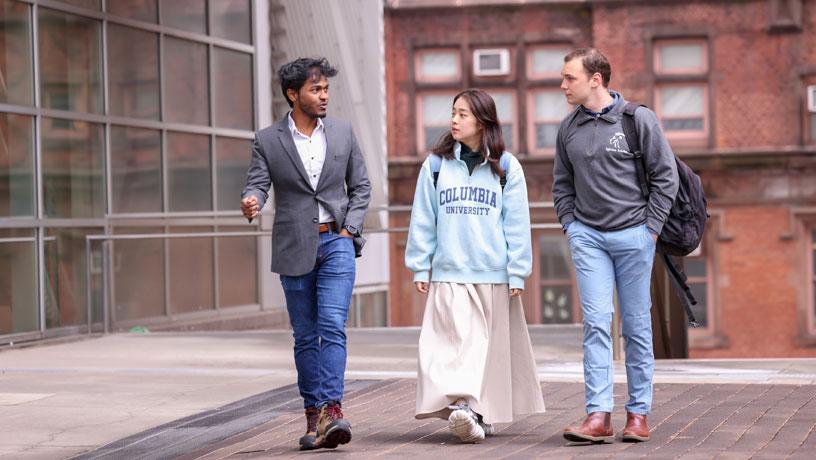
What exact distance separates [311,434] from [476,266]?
40.2 inches

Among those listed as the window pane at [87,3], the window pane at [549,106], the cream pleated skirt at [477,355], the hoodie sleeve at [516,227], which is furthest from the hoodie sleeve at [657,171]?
the window pane at [549,106]

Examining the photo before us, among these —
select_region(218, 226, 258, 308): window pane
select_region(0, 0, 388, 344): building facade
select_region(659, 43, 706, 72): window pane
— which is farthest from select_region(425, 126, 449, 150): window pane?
select_region(218, 226, 258, 308): window pane

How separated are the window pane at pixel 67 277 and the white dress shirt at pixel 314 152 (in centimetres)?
802

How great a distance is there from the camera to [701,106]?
2738 centimetres

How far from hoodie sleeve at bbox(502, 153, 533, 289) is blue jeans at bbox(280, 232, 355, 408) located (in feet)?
2.27

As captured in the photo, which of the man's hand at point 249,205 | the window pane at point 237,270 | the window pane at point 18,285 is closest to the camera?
the man's hand at point 249,205

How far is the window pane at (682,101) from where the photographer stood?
2735 centimetres

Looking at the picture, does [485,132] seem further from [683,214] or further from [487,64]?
[487,64]

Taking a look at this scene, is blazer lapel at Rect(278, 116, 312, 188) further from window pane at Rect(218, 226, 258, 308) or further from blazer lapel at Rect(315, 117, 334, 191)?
window pane at Rect(218, 226, 258, 308)

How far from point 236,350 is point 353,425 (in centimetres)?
476

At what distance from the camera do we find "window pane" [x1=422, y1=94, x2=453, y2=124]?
27938 millimetres

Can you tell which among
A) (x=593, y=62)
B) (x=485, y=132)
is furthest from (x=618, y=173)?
(x=485, y=132)

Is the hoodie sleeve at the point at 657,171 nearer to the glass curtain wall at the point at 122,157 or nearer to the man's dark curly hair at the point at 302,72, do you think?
the man's dark curly hair at the point at 302,72

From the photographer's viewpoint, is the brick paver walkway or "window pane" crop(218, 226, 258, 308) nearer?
the brick paver walkway
